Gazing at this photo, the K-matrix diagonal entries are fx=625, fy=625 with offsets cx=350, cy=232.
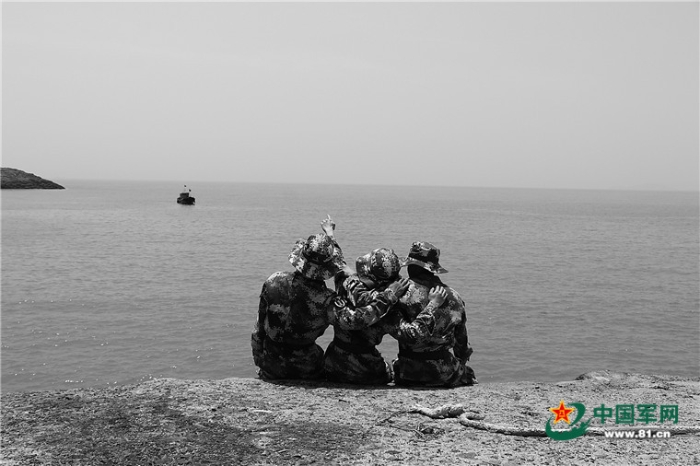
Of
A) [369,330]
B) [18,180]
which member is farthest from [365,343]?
[18,180]

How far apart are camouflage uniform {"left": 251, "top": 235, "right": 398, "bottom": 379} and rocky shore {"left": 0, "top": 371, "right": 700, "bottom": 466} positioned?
32cm

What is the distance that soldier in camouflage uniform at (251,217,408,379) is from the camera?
7.75 m

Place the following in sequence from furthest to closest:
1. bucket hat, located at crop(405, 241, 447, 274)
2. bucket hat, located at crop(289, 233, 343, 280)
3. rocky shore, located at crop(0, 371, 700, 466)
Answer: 1. bucket hat, located at crop(405, 241, 447, 274)
2. bucket hat, located at crop(289, 233, 343, 280)
3. rocky shore, located at crop(0, 371, 700, 466)

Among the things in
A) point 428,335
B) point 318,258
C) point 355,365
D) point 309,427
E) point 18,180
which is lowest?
point 309,427

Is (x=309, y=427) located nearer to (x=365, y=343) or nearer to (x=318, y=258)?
(x=365, y=343)

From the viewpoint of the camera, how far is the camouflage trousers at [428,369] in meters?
8.22

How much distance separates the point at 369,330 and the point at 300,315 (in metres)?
0.91

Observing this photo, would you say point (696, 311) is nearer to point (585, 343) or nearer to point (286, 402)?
point (585, 343)

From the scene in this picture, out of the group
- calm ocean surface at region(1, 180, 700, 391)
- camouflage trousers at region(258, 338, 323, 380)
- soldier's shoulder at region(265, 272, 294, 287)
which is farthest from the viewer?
calm ocean surface at region(1, 180, 700, 391)

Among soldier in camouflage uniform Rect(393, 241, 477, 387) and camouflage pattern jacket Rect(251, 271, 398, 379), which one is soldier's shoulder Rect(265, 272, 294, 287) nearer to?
camouflage pattern jacket Rect(251, 271, 398, 379)

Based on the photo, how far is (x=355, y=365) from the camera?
27.1 ft

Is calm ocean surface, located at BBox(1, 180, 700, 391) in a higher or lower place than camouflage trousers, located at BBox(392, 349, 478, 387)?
lower

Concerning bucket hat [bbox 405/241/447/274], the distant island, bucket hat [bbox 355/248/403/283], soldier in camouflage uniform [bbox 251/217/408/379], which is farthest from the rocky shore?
the distant island

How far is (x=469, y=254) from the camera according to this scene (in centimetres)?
3816
